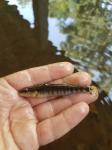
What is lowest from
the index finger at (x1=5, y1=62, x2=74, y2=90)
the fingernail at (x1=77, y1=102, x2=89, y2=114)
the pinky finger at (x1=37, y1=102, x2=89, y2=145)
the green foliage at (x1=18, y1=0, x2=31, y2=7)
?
the pinky finger at (x1=37, y1=102, x2=89, y2=145)

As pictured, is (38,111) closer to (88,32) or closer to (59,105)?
(59,105)

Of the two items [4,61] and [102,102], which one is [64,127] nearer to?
[102,102]

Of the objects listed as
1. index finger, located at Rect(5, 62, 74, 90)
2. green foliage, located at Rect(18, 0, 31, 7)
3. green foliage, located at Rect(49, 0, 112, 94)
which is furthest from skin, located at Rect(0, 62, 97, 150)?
green foliage, located at Rect(18, 0, 31, 7)

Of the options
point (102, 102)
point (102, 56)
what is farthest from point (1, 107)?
point (102, 56)

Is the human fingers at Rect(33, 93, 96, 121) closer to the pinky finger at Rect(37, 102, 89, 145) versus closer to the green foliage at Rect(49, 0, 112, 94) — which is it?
the pinky finger at Rect(37, 102, 89, 145)

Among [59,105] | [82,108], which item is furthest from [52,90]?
[82,108]
